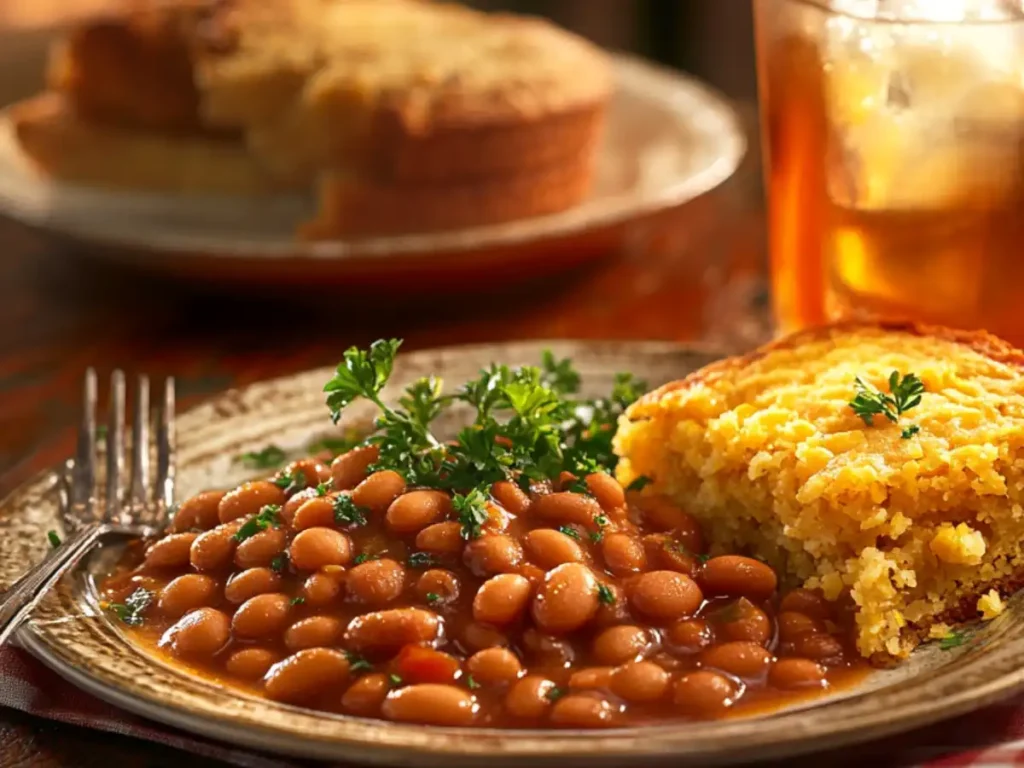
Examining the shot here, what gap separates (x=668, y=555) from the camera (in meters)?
2.38

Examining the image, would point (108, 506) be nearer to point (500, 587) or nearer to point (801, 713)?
point (500, 587)

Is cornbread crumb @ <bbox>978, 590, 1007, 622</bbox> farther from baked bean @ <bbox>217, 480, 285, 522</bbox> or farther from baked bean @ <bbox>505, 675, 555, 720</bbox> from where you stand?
baked bean @ <bbox>217, 480, 285, 522</bbox>

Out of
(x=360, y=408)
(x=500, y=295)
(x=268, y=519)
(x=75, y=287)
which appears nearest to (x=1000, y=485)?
(x=268, y=519)

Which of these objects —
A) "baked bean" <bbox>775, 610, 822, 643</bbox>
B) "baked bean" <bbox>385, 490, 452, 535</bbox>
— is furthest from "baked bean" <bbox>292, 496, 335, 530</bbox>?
"baked bean" <bbox>775, 610, 822, 643</bbox>

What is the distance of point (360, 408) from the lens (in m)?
3.17

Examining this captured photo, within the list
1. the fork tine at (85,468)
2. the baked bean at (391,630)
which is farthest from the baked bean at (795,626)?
the fork tine at (85,468)

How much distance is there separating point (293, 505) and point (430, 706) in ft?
1.80

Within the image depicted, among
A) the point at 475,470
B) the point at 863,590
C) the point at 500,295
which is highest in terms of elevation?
the point at 475,470

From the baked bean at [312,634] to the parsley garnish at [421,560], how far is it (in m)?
0.16

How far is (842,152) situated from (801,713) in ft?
5.19

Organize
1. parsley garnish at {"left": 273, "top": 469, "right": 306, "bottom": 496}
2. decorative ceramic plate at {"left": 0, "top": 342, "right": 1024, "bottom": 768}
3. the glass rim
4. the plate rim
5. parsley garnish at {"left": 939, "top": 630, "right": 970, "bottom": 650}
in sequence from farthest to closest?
the plate rim → the glass rim → parsley garnish at {"left": 273, "top": 469, "right": 306, "bottom": 496} → parsley garnish at {"left": 939, "top": 630, "right": 970, "bottom": 650} → decorative ceramic plate at {"left": 0, "top": 342, "right": 1024, "bottom": 768}

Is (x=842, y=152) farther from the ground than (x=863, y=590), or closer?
farther from the ground

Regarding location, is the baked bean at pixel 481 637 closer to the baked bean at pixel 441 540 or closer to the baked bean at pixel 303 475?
the baked bean at pixel 441 540

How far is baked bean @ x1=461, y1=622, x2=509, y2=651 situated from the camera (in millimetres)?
2166
